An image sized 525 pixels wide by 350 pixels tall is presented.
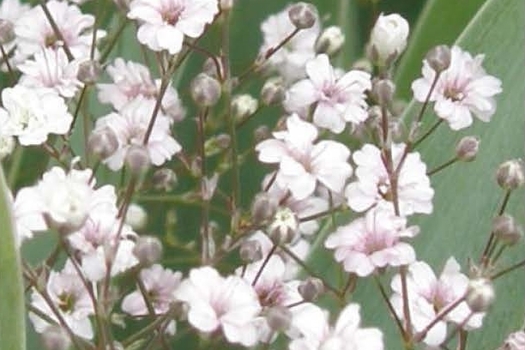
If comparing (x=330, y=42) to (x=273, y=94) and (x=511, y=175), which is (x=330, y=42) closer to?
(x=273, y=94)

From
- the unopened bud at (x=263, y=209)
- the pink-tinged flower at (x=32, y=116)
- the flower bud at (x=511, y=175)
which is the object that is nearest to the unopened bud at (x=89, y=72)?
the pink-tinged flower at (x=32, y=116)

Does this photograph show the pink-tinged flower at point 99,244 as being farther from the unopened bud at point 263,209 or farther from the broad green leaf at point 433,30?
the broad green leaf at point 433,30

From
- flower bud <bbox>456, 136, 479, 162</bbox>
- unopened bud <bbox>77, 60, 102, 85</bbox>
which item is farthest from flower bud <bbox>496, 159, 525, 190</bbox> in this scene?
unopened bud <bbox>77, 60, 102, 85</bbox>

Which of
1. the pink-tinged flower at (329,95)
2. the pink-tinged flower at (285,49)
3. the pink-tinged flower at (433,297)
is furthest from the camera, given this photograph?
the pink-tinged flower at (285,49)

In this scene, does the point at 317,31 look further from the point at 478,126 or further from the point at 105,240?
the point at 105,240

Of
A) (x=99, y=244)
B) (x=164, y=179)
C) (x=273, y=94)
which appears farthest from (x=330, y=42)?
(x=99, y=244)

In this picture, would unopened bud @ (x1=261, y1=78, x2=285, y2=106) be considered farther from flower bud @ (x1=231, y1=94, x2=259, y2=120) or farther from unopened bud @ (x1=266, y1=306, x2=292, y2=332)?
unopened bud @ (x1=266, y1=306, x2=292, y2=332)
